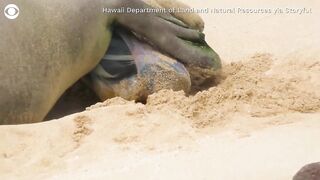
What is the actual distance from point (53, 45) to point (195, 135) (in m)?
0.96

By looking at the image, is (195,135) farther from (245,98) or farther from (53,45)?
(53,45)

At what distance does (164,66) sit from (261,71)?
662mm

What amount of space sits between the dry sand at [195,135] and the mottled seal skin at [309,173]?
0.12 metres

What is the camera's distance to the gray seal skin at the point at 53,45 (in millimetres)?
4023

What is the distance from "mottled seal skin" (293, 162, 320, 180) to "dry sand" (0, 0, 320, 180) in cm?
12

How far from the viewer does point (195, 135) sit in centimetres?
361

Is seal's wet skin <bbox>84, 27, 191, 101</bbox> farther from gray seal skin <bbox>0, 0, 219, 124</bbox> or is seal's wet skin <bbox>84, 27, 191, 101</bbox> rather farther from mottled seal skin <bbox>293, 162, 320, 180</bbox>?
mottled seal skin <bbox>293, 162, 320, 180</bbox>

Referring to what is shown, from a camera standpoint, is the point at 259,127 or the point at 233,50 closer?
the point at 259,127

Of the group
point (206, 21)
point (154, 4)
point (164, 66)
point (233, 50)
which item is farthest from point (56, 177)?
point (206, 21)

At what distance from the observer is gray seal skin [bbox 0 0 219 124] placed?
13.2 feet

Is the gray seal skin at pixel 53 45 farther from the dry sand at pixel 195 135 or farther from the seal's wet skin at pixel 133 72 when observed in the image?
the dry sand at pixel 195 135

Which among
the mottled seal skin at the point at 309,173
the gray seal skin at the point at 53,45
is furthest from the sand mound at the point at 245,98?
the mottled seal skin at the point at 309,173

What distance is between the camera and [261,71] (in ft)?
15.8

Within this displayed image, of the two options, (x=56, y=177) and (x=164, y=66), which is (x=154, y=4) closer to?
(x=164, y=66)
